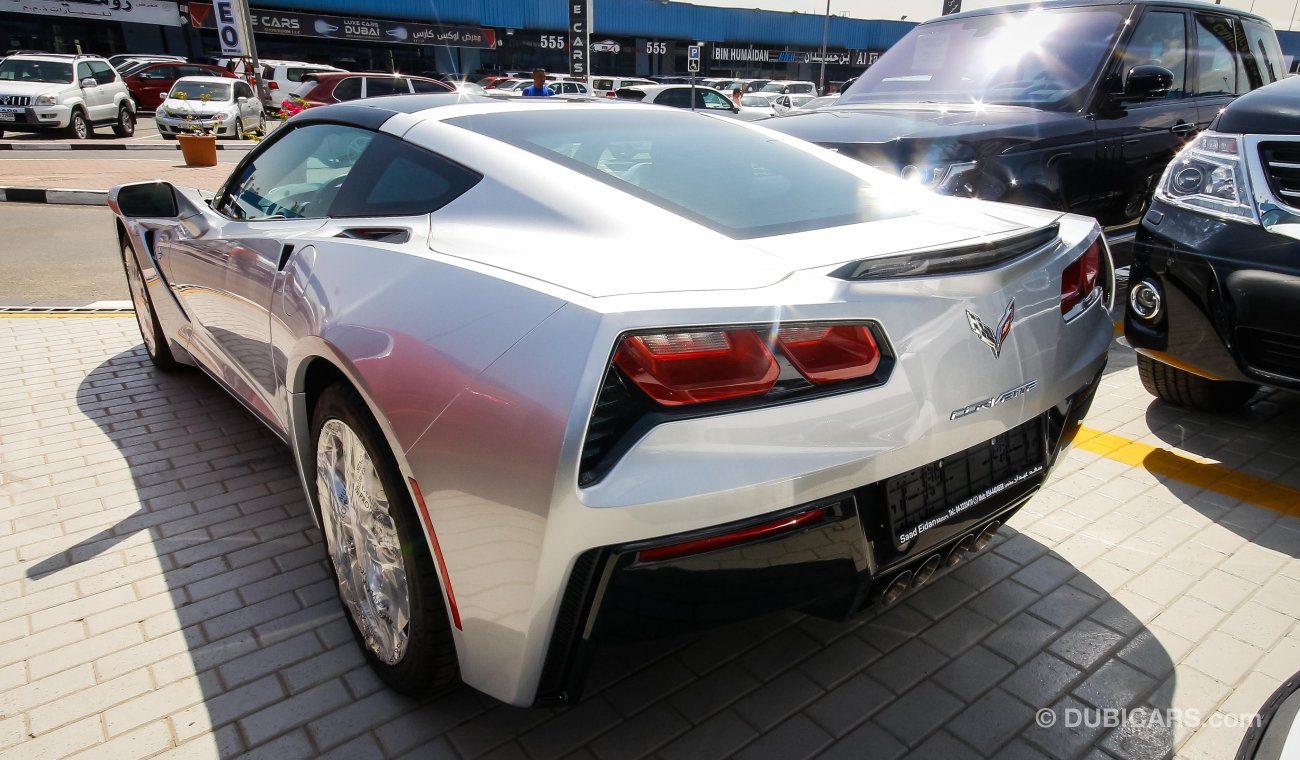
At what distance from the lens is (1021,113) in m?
4.76

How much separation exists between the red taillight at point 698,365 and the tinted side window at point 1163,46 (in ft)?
14.7

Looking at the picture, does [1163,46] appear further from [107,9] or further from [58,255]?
[107,9]

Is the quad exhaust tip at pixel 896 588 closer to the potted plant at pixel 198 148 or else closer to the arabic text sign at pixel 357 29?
the potted plant at pixel 198 148

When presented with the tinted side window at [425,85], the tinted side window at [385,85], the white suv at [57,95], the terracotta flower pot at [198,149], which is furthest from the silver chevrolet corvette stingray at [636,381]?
the white suv at [57,95]

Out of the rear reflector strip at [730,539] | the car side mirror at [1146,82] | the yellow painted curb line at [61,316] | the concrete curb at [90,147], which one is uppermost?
the car side mirror at [1146,82]

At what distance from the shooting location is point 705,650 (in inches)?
89.3

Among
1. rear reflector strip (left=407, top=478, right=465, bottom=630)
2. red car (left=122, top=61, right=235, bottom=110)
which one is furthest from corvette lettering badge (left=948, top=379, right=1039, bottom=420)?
red car (left=122, top=61, right=235, bottom=110)

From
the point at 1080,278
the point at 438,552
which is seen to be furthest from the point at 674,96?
the point at 438,552

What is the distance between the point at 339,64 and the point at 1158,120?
42.0 m

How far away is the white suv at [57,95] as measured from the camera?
634 inches

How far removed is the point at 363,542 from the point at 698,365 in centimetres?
109

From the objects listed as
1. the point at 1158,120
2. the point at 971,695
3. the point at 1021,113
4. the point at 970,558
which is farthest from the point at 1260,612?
the point at 1158,120

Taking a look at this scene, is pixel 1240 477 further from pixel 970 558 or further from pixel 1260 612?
pixel 970 558

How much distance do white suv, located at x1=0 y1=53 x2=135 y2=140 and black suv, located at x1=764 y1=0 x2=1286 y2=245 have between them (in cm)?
1686
